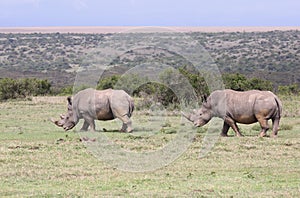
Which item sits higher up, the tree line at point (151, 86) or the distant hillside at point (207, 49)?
the tree line at point (151, 86)

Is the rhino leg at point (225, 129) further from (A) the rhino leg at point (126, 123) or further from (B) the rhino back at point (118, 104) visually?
(B) the rhino back at point (118, 104)

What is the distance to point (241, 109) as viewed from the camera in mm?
21547

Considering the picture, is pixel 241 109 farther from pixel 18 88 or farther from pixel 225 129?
pixel 18 88

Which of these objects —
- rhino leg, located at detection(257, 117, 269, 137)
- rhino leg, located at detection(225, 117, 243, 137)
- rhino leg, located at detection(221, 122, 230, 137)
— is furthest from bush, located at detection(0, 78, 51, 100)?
rhino leg, located at detection(257, 117, 269, 137)

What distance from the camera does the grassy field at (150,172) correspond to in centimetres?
1258

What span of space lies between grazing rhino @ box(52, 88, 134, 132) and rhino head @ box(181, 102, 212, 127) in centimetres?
219

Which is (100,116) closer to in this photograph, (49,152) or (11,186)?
(49,152)

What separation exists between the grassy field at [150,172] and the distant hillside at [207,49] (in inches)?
1699

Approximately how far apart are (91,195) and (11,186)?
6.08ft

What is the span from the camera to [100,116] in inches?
922

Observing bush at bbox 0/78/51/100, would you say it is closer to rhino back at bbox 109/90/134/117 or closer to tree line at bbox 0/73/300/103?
tree line at bbox 0/73/300/103

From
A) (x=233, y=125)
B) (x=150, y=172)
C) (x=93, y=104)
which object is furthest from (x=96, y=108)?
(x=150, y=172)

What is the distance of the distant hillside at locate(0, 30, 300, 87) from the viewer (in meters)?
73.7

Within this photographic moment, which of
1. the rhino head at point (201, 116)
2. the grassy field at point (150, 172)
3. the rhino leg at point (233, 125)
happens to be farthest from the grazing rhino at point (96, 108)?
the rhino leg at point (233, 125)
